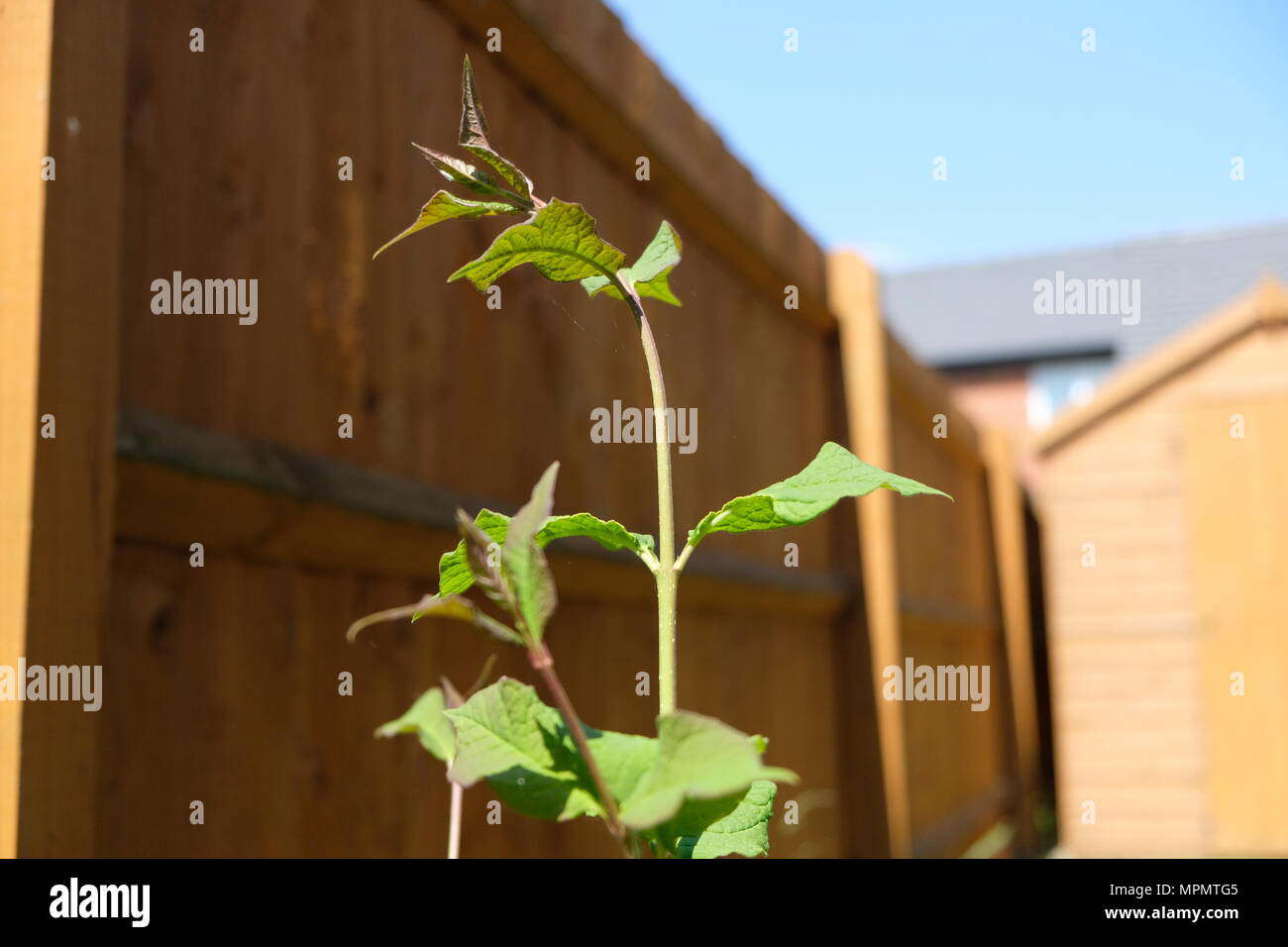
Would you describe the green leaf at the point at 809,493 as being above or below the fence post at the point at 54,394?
below

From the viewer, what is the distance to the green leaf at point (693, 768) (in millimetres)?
257

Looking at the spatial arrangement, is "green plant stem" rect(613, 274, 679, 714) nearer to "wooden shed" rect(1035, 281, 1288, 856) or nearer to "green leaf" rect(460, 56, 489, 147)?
"green leaf" rect(460, 56, 489, 147)

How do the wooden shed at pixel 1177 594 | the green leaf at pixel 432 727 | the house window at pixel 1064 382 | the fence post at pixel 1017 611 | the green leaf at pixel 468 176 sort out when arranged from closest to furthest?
the green leaf at pixel 468 176 < the green leaf at pixel 432 727 < the wooden shed at pixel 1177 594 < the fence post at pixel 1017 611 < the house window at pixel 1064 382

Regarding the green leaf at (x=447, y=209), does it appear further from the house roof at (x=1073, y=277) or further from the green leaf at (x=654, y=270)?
the house roof at (x=1073, y=277)

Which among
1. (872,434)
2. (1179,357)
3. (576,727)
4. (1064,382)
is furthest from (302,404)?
(1064,382)

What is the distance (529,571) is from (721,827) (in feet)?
0.52

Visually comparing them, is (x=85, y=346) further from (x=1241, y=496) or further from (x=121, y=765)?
(x=1241, y=496)

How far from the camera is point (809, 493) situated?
366 millimetres

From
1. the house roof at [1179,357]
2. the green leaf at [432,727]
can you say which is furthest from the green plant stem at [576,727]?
the house roof at [1179,357]

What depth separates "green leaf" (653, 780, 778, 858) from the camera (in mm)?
333

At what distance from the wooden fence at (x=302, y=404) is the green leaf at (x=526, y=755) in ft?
2.94

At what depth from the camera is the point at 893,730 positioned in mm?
4238

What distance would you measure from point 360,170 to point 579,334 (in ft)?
2.39

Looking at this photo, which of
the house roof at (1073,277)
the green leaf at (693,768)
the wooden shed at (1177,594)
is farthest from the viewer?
the house roof at (1073,277)
